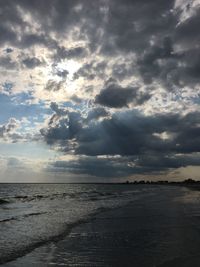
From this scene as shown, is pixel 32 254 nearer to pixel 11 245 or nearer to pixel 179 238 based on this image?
pixel 11 245

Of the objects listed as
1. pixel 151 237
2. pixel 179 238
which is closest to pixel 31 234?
pixel 151 237

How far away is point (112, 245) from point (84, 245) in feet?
3.95

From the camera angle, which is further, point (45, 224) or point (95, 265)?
point (45, 224)

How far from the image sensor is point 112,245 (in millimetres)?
15266

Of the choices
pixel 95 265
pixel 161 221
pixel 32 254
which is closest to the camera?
pixel 95 265

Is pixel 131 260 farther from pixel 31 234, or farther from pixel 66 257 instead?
pixel 31 234

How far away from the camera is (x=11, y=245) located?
Result: 15.9m

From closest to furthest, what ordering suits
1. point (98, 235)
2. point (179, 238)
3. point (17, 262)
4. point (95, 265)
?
point (95, 265) → point (17, 262) → point (179, 238) → point (98, 235)

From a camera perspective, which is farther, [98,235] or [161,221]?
[161,221]

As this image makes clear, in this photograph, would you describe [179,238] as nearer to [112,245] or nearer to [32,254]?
[112,245]

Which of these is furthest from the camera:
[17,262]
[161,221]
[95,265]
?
[161,221]

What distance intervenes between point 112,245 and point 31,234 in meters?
5.87

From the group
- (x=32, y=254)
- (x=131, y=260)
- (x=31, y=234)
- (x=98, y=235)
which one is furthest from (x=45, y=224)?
(x=131, y=260)

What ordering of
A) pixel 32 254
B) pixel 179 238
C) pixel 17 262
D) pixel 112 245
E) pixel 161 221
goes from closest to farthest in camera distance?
pixel 17 262, pixel 32 254, pixel 112 245, pixel 179 238, pixel 161 221
